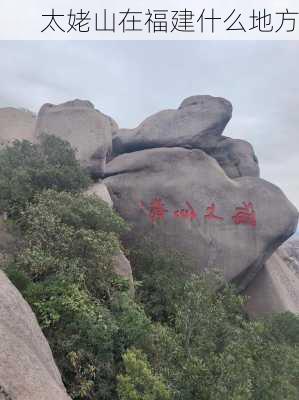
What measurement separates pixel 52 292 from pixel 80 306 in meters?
0.61

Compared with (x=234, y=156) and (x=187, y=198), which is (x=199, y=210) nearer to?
(x=187, y=198)

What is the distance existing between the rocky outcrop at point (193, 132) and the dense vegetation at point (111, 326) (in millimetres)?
7149

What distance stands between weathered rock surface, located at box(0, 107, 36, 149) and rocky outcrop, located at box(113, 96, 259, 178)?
3.78 meters

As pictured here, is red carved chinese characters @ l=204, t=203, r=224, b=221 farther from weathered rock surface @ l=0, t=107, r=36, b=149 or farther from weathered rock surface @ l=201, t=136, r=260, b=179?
weathered rock surface @ l=0, t=107, r=36, b=149

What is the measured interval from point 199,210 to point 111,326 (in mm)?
8332

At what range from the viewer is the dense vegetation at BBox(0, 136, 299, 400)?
5527 mm

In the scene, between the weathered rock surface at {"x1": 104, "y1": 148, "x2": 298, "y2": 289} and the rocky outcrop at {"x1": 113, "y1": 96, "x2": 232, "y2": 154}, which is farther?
the rocky outcrop at {"x1": 113, "y1": 96, "x2": 232, "y2": 154}

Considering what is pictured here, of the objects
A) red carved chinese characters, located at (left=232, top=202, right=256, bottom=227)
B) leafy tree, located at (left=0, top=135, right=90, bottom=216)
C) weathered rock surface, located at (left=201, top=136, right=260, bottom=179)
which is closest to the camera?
leafy tree, located at (left=0, top=135, right=90, bottom=216)

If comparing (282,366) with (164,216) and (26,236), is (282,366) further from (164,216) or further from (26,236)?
(164,216)

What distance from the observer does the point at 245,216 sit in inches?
579

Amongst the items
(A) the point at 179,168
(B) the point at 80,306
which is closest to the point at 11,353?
(B) the point at 80,306

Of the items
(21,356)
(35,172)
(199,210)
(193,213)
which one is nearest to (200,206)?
(199,210)

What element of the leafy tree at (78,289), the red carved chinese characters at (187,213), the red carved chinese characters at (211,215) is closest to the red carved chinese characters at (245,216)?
the red carved chinese characters at (211,215)

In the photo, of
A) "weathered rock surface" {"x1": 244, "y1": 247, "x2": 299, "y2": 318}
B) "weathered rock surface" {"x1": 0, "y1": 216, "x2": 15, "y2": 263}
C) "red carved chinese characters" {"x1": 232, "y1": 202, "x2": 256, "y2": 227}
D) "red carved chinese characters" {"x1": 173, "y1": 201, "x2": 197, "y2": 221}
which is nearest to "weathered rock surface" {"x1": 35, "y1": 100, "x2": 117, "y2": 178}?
"red carved chinese characters" {"x1": 173, "y1": 201, "x2": 197, "y2": 221}
